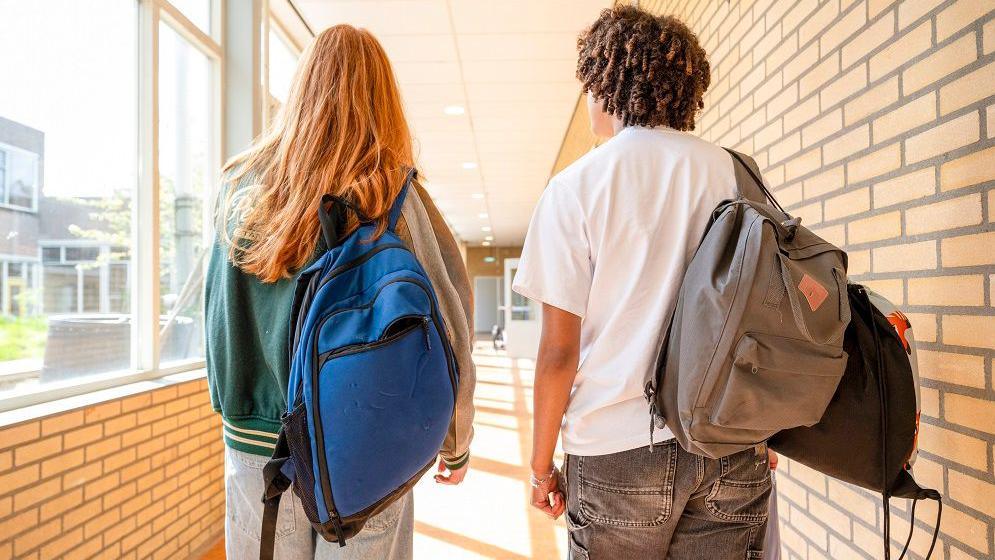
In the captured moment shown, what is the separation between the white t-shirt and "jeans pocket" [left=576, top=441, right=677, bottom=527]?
0.03 metres

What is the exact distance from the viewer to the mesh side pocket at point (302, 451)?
0.90 meters

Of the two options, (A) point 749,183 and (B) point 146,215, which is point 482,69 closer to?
(B) point 146,215

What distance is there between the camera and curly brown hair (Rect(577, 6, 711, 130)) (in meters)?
1.14

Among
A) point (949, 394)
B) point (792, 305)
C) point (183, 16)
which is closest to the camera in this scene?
point (792, 305)

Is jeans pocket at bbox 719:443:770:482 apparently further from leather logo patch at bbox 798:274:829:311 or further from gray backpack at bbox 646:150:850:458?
leather logo patch at bbox 798:274:829:311

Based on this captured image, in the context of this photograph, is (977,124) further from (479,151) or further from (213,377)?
(479,151)

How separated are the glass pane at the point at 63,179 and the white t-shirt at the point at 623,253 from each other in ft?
6.32

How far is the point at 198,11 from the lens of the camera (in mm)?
3398

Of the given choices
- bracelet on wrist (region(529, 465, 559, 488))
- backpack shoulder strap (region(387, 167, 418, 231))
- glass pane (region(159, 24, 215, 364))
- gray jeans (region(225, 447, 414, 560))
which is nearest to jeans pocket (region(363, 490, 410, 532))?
gray jeans (region(225, 447, 414, 560))

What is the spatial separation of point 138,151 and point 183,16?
30.8 inches

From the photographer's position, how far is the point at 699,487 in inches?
40.6

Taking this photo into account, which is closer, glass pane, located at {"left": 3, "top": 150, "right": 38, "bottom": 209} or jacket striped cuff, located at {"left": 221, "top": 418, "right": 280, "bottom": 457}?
jacket striped cuff, located at {"left": 221, "top": 418, "right": 280, "bottom": 457}

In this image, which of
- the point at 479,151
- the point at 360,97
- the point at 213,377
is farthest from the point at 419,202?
the point at 479,151

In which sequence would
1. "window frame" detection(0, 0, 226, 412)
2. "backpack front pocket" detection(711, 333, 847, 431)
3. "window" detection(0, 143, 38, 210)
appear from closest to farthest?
"backpack front pocket" detection(711, 333, 847, 431)
"window" detection(0, 143, 38, 210)
"window frame" detection(0, 0, 226, 412)
